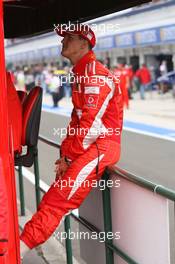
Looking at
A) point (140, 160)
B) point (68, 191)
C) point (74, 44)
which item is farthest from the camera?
point (140, 160)

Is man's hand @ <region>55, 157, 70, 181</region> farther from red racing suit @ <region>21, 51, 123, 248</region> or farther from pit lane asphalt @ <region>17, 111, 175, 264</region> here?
pit lane asphalt @ <region>17, 111, 175, 264</region>

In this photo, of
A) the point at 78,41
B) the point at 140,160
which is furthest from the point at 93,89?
the point at 140,160

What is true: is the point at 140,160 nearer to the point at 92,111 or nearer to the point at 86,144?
the point at 86,144

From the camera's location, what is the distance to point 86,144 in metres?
3.75

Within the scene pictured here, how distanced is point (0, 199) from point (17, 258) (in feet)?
2.32

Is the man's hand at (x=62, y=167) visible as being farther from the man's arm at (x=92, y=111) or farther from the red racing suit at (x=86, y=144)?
the man's arm at (x=92, y=111)

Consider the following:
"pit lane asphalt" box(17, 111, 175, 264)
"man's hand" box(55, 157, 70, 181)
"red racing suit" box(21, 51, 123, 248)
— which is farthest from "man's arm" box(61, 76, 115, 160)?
"pit lane asphalt" box(17, 111, 175, 264)

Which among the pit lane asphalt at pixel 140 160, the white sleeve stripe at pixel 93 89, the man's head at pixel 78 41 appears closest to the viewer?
the white sleeve stripe at pixel 93 89

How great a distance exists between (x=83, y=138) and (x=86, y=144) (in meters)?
0.05

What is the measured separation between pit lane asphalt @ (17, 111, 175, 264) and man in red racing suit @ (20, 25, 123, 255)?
3.11m

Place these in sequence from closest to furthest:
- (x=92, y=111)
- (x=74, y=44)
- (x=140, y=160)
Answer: (x=92, y=111) < (x=74, y=44) < (x=140, y=160)

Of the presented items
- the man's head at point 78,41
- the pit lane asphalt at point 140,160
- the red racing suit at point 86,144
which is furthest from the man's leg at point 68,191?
the pit lane asphalt at point 140,160

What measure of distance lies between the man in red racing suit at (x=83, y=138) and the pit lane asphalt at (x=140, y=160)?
3.11 metres

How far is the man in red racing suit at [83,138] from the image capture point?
3689 millimetres
